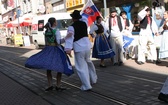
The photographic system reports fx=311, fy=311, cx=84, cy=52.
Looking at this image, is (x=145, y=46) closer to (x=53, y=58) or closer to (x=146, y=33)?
(x=146, y=33)

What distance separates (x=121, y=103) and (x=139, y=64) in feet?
17.5

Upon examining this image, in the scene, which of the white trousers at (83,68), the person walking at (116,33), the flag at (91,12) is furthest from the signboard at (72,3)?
the white trousers at (83,68)

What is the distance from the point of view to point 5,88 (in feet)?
28.1

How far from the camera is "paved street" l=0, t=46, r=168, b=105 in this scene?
646cm

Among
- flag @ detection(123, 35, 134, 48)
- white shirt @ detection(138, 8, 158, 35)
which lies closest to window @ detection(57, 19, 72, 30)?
flag @ detection(123, 35, 134, 48)

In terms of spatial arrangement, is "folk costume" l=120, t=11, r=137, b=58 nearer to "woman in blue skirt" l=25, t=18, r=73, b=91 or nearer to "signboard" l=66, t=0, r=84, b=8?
"woman in blue skirt" l=25, t=18, r=73, b=91

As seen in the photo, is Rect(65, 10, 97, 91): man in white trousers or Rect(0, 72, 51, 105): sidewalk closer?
Rect(0, 72, 51, 105): sidewalk

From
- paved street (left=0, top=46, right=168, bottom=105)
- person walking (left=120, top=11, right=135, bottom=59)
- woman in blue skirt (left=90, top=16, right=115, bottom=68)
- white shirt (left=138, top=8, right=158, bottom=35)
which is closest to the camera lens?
paved street (left=0, top=46, right=168, bottom=105)

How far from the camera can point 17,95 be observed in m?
7.52

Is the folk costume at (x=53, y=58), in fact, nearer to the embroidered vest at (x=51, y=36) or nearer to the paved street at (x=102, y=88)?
the embroidered vest at (x=51, y=36)

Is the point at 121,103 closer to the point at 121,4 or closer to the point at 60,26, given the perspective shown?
the point at 60,26

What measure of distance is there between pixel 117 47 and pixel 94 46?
2.97 feet

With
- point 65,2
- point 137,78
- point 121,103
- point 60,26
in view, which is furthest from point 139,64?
point 65,2

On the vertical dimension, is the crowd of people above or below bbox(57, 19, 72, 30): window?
below
